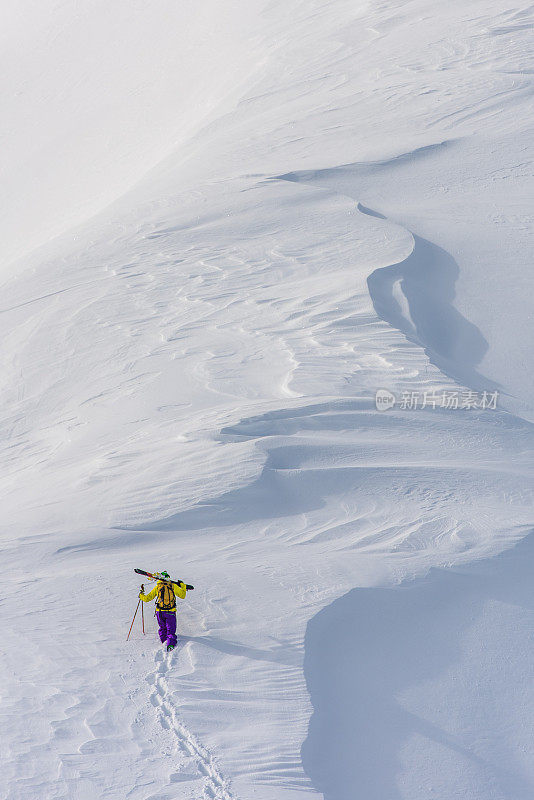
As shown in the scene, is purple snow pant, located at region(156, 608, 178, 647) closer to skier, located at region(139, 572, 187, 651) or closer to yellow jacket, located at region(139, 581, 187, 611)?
skier, located at region(139, 572, 187, 651)

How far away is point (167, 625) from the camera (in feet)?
14.5

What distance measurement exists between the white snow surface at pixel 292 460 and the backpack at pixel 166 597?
225 mm

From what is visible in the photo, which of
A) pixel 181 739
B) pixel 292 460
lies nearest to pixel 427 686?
pixel 181 739

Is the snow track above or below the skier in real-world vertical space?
below

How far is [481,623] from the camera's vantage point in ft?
15.6

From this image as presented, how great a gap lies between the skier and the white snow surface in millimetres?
78

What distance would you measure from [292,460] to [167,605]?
6.27 ft

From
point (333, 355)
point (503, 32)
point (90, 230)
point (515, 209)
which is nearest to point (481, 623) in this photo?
point (333, 355)

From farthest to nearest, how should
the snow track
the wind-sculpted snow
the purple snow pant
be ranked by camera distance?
1. the purple snow pant
2. the wind-sculpted snow
3. the snow track

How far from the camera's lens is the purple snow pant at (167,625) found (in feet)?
14.5

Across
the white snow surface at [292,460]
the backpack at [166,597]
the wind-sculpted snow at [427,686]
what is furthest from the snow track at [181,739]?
the wind-sculpted snow at [427,686]

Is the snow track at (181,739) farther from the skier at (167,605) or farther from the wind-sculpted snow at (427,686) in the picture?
the wind-sculpted snow at (427,686)

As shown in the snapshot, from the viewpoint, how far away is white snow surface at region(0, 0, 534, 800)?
3.96m

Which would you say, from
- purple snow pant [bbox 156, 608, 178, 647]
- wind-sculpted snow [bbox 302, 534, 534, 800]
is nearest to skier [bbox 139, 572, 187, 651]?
purple snow pant [bbox 156, 608, 178, 647]
